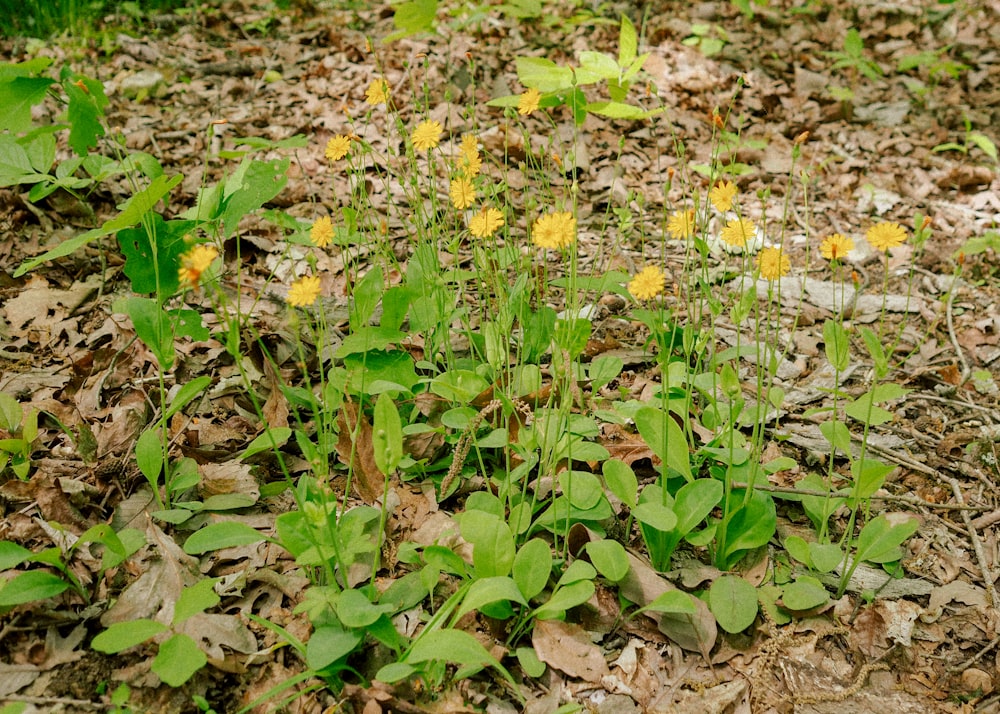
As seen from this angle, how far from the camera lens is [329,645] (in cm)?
145

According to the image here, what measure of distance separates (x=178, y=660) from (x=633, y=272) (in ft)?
6.98

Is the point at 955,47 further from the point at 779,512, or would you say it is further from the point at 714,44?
the point at 779,512

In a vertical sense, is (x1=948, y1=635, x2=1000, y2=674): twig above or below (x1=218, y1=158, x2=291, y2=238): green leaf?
below

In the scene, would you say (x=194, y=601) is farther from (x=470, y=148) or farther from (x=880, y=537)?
(x=880, y=537)

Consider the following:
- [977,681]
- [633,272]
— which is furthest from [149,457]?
[977,681]

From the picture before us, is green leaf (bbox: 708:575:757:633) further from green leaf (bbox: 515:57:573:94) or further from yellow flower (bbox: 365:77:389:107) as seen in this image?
green leaf (bbox: 515:57:573:94)

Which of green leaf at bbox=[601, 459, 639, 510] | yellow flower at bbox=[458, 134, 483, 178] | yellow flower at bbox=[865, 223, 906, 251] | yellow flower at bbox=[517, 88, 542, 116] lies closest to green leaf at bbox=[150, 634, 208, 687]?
green leaf at bbox=[601, 459, 639, 510]

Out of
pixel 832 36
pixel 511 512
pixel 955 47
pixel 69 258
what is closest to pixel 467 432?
pixel 511 512

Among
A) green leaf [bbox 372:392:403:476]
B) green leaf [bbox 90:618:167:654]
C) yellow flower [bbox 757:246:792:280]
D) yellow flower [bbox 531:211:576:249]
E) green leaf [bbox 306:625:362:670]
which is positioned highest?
yellow flower [bbox 531:211:576:249]

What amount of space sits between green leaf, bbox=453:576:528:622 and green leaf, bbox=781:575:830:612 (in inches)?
25.7

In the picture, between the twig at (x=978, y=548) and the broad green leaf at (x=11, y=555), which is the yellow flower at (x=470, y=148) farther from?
the twig at (x=978, y=548)

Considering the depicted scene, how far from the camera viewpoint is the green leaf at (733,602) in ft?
5.20

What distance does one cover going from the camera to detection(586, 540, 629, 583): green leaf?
1.58 metres

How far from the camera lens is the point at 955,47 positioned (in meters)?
4.96
